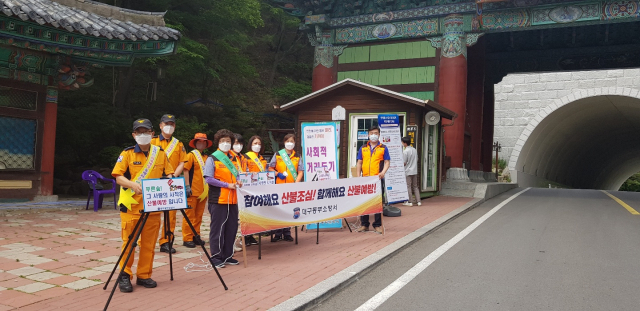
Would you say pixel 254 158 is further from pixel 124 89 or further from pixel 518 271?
pixel 124 89

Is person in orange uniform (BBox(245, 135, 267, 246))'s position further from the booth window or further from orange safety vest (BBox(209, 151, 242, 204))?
the booth window

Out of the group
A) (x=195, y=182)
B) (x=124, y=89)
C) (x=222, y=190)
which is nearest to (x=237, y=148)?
(x=222, y=190)

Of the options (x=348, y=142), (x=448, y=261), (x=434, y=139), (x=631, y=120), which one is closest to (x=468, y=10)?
(x=434, y=139)

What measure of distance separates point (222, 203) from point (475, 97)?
60.0 feet

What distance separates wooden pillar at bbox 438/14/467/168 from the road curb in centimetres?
907

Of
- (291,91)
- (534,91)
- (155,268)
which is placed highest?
(534,91)

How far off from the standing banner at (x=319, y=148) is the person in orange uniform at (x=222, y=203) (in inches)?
112

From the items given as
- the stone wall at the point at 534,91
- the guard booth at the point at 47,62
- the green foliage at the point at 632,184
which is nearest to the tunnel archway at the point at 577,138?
the stone wall at the point at 534,91

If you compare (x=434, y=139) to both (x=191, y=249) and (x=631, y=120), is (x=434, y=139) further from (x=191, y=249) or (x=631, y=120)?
(x=631, y=120)

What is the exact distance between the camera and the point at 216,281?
537 centimetres

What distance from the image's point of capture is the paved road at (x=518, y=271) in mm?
4770

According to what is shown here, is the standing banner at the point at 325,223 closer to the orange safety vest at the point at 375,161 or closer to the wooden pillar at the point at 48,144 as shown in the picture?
the orange safety vest at the point at 375,161

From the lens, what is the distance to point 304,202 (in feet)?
24.2

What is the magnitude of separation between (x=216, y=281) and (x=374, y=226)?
4.09 metres
